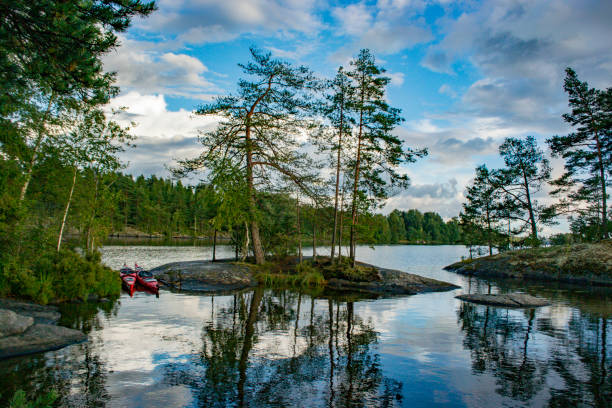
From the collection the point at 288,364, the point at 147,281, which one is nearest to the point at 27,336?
the point at 288,364

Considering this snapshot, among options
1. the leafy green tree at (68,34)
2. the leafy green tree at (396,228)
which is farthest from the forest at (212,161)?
the leafy green tree at (396,228)

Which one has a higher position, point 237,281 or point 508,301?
point 508,301

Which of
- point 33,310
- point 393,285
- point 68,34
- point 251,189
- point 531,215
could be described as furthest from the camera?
point 531,215

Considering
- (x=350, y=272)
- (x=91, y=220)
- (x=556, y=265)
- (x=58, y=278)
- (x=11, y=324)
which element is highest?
(x=91, y=220)

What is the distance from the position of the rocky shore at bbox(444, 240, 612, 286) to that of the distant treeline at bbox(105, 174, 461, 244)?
42.1 feet

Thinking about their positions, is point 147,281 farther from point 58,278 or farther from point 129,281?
point 58,278

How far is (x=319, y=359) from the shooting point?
34.7 feet

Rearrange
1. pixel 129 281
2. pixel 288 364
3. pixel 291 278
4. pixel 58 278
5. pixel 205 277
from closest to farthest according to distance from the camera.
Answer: pixel 288 364 < pixel 58 278 < pixel 129 281 < pixel 205 277 < pixel 291 278

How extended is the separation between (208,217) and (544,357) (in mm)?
29371

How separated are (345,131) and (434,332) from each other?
1748cm

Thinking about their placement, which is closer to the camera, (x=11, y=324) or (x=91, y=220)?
(x=11, y=324)

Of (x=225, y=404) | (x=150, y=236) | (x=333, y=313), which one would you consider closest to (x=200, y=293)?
(x=333, y=313)

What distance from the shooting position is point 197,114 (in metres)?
27.8

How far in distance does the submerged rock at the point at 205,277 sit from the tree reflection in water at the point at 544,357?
1428cm
